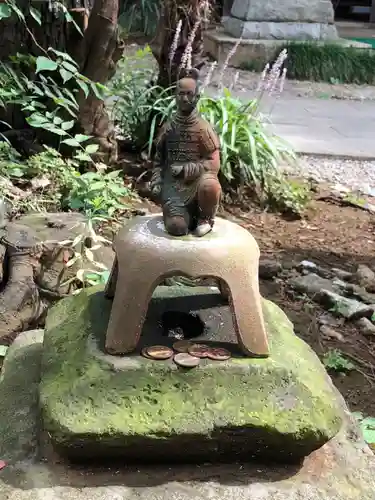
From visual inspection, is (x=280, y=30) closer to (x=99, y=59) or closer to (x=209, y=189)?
(x=99, y=59)

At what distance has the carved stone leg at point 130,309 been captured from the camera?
1.45 meters

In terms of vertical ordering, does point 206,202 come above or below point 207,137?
below

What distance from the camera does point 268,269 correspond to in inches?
135

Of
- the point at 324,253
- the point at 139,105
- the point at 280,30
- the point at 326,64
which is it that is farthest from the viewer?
the point at 280,30

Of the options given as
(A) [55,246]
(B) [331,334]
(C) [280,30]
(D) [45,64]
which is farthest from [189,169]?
(C) [280,30]

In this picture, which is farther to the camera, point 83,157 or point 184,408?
point 83,157

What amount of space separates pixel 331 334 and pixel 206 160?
64.2 inches

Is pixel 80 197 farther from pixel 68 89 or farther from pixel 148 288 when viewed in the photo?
pixel 148 288

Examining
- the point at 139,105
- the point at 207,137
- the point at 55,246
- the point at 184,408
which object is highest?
the point at 207,137

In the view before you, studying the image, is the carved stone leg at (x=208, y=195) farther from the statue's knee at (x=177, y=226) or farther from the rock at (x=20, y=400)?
Answer: the rock at (x=20, y=400)

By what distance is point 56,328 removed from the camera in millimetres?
1705

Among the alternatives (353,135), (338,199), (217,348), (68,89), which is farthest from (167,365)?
(353,135)

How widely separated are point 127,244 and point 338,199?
3.29 m

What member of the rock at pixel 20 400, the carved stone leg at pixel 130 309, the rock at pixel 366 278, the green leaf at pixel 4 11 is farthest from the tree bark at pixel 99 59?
the carved stone leg at pixel 130 309
